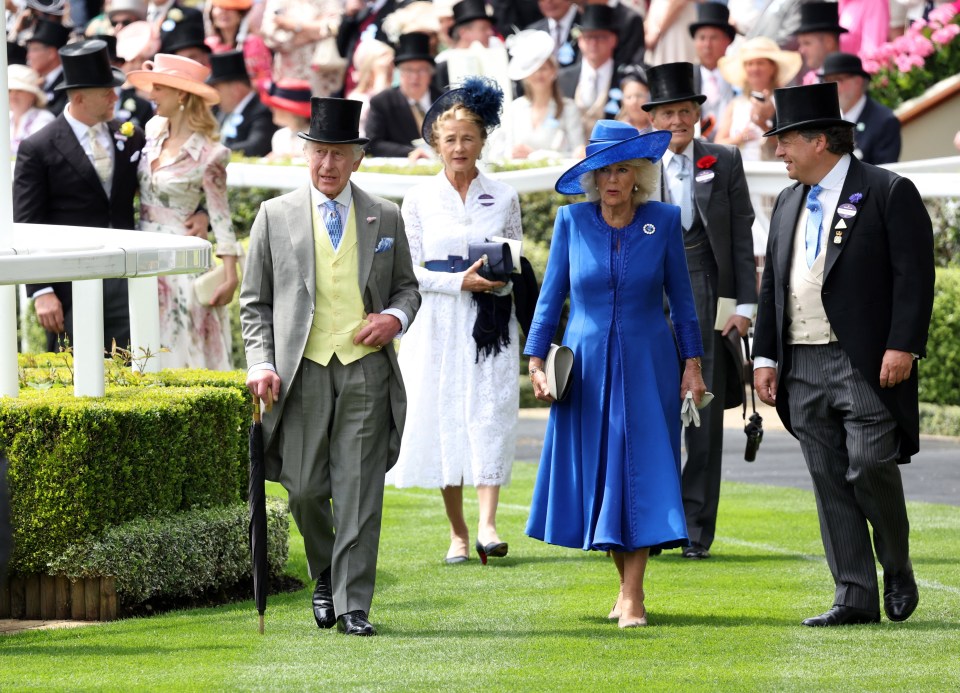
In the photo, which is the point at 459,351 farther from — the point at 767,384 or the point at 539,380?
the point at 767,384

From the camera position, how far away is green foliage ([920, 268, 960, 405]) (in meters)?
→ 13.5

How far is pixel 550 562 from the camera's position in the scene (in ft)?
28.8

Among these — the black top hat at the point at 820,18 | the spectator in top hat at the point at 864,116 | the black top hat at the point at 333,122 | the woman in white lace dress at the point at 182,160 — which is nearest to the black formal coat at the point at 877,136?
the spectator in top hat at the point at 864,116

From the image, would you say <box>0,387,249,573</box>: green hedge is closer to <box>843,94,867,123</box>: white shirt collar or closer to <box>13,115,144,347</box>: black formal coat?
<box>13,115,144,347</box>: black formal coat

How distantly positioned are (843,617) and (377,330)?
6.77 ft

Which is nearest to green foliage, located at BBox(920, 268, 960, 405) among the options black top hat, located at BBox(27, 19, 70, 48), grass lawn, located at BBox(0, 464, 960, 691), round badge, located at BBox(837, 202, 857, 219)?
grass lawn, located at BBox(0, 464, 960, 691)

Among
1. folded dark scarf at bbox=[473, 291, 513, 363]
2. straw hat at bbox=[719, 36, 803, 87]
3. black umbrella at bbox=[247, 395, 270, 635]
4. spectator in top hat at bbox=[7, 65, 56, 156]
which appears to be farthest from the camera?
spectator in top hat at bbox=[7, 65, 56, 156]

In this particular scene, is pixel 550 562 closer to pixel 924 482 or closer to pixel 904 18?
pixel 924 482

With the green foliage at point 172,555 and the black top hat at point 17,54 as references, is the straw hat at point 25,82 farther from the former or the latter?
the green foliage at point 172,555

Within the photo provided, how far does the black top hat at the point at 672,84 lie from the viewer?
886cm

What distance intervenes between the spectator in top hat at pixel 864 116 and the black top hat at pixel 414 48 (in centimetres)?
397

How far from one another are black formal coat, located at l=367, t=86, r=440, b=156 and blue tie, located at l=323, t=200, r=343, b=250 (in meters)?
8.95

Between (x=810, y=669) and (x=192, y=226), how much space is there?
4.81m

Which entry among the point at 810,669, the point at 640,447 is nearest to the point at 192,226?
the point at 640,447
